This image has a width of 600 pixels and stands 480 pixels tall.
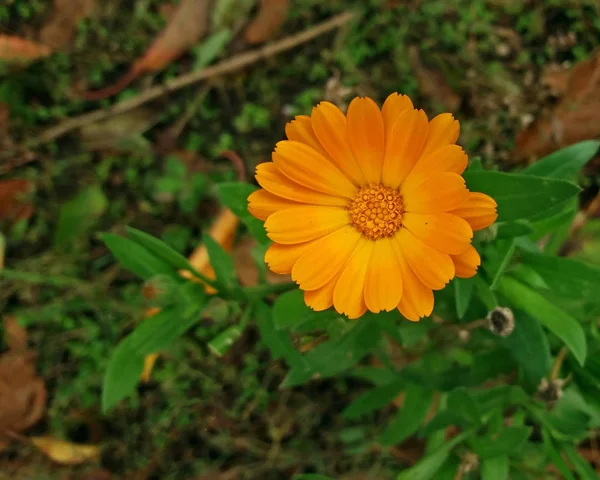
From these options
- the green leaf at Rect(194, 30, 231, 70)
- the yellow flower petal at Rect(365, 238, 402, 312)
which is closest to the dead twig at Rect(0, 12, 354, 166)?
the green leaf at Rect(194, 30, 231, 70)

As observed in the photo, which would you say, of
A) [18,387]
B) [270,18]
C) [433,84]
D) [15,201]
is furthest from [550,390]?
[15,201]

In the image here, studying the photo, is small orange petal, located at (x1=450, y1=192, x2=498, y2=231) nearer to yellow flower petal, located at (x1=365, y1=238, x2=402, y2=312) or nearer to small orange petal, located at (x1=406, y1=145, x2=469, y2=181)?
small orange petal, located at (x1=406, y1=145, x2=469, y2=181)

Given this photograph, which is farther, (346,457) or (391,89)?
(391,89)

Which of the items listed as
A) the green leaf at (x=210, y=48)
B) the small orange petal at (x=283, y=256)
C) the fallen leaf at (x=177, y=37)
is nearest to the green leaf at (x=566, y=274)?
the small orange petal at (x=283, y=256)

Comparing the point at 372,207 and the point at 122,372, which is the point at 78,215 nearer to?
the point at 122,372

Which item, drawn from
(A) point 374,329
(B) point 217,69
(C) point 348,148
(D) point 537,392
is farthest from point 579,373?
(B) point 217,69

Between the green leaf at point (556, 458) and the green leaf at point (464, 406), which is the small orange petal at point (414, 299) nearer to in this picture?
the green leaf at point (464, 406)

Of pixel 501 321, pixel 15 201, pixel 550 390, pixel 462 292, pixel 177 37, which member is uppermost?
pixel 177 37

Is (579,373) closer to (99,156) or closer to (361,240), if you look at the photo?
(361,240)
